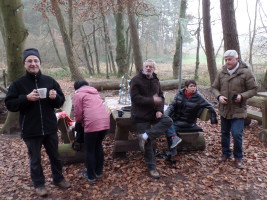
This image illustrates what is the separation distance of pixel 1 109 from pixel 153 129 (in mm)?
5803

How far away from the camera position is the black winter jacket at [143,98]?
12.1 feet

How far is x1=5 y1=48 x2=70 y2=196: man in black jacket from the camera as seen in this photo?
120 inches

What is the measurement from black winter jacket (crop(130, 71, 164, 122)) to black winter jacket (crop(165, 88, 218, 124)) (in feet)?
2.76

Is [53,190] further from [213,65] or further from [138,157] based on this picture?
[213,65]

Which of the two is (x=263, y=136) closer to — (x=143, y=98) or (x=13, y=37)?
(x=143, y=98)

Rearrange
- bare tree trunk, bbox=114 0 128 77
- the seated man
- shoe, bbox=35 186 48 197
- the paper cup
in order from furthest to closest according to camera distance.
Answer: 1. bare tree trunk, bbox=114 0 128 77
2. the seated man
3. shoe, bbox=35 186 48 197
4. the paper cup

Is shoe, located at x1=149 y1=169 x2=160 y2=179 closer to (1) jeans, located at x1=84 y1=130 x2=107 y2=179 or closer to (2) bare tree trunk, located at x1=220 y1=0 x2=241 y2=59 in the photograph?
(1) jeans, located at x1=84 y1=130 x2=107 y2=179

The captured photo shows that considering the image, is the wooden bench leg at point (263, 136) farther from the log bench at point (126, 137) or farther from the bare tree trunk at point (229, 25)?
the bare tree trunk at point (229, 25)

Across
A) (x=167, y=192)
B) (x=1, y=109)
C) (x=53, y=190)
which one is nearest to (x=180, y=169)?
(x=167, y=192)

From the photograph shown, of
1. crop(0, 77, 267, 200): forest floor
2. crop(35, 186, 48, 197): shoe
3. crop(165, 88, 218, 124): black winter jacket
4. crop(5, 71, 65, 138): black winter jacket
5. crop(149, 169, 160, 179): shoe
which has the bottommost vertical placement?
crop(0, 77, 267, 200): forest floor

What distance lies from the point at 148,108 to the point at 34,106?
5.67 feet

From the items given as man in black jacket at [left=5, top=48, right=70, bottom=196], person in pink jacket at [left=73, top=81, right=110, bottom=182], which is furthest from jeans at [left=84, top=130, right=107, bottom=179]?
man in black jacket at [left=5, top=48, right=70, bottom=196]

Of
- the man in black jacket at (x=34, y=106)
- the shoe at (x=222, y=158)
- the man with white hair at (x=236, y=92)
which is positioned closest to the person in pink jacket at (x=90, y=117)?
the man in black jacket at (x=34, y=106)

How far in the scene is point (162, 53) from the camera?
3700cm
